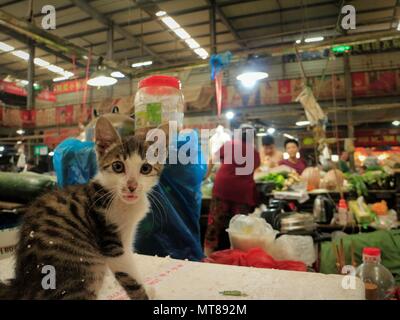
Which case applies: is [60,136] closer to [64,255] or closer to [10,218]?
[10,218]

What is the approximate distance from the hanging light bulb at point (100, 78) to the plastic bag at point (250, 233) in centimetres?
110

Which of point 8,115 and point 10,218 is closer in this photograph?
point 10,218

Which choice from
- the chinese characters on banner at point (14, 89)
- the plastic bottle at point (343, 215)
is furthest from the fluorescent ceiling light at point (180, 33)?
the plastic bottle at point (343, 215)

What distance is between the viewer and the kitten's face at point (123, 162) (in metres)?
0.56

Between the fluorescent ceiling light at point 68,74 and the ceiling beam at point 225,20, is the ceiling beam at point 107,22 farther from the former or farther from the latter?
the ceiling beam at point 225,20

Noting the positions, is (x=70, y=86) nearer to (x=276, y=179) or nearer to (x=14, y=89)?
(x=14, y=89)

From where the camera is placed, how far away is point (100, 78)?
6.28 ft

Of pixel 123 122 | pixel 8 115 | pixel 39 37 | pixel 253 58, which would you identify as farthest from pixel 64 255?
pixel 8 115

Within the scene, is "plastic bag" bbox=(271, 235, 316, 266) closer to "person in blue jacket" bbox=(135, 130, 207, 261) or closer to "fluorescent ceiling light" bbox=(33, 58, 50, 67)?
"person in blue jacket" bbox=(135, 130, 207, 261)

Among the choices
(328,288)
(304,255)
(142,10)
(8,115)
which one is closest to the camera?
(328,288)
